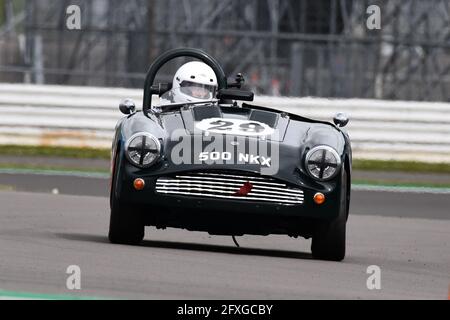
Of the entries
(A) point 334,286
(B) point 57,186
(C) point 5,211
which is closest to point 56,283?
(A) point 334,286

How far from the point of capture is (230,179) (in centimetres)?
811

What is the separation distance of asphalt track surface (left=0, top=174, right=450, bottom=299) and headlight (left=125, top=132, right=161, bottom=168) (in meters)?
0.53

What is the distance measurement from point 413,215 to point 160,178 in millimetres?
5264

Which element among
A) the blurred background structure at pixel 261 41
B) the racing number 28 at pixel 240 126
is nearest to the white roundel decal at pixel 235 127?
the racing number 28 at pixel 240 126

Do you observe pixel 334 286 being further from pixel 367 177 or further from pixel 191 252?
pixel 367 177

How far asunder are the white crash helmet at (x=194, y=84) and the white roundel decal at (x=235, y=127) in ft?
3.32

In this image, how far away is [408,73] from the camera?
28969 mm

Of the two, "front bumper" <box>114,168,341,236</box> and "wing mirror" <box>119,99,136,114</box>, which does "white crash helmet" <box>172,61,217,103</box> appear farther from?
"front bumper" <box>114,168,341,236</box>

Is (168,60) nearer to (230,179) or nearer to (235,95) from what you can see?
(235,95)

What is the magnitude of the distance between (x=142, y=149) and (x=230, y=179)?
0.56m

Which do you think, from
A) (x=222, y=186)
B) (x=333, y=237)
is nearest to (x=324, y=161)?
(x=333, y=237)

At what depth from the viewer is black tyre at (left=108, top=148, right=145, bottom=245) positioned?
8.34 metres

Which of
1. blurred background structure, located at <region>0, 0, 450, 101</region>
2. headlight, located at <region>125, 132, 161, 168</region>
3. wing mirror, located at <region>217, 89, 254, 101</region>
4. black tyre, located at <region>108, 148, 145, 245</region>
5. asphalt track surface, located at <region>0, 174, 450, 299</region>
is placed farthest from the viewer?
blurred background structure, located at <region>0, 0, 450, 101</region>

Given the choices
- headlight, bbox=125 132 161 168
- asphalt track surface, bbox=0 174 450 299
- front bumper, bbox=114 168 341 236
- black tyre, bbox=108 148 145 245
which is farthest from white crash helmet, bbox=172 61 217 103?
front bumper, bbox=114 168 341 236
